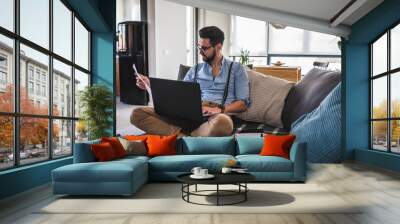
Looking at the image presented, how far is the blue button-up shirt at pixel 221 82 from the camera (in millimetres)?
8047

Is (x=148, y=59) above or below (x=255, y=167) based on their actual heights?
above

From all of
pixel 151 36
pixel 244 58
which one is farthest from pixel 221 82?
pixel 151 36

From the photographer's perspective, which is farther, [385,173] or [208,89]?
[208,89]

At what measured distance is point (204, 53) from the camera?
832 centimetres

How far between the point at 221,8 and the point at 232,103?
1937 mm

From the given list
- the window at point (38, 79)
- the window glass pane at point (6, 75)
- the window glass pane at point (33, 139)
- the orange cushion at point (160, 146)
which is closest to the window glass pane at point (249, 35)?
the orange cushion at point (160, 146)

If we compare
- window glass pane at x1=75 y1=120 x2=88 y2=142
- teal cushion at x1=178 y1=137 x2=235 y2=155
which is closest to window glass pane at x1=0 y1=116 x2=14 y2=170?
window glass pane at x1=75 y1=120 x2=88 y2=142

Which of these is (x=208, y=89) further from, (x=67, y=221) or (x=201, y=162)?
(x=67, y=221)

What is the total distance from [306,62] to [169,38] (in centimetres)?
305

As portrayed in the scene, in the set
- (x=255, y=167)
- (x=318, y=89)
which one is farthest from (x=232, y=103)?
(x=255, y=167)

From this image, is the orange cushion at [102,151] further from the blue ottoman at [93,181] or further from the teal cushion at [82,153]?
the blue ottoman at [93,181]

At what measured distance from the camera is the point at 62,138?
6715 mm

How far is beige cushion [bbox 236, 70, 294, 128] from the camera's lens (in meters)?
8.12

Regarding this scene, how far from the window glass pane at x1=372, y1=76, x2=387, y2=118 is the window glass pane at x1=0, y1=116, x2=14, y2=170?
22.3ft
